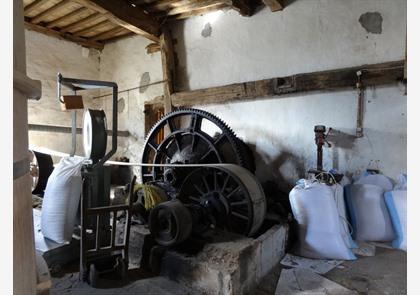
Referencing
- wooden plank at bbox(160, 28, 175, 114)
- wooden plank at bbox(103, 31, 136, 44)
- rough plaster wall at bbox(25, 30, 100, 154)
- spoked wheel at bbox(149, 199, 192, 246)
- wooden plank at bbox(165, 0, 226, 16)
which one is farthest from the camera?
wooden plank at bbox(103, 31, 136, 44)

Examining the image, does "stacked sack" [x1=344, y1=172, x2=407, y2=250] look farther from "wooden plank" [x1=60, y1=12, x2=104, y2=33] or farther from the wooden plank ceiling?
"wooden plank" [x1=60, y1=12, x2=104, y2=33]

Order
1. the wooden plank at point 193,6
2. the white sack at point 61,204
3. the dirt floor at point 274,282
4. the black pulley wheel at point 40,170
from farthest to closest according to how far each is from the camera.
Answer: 1. the wooden plank at point 193,6
2. the black pulley wheel at point 40,170
3. the white sack at point 61,204
4. the dirt floor at point 274,282

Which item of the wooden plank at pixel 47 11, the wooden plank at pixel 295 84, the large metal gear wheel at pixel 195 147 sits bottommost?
the large metal gear wheel at pixel 195 147

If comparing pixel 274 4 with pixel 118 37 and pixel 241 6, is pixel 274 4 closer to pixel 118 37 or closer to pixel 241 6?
pixel 241 6

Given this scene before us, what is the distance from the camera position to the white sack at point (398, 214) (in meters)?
2.46

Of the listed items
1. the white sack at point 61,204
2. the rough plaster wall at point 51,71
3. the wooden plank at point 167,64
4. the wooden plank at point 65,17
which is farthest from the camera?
the rough plaster wall at point 51,71

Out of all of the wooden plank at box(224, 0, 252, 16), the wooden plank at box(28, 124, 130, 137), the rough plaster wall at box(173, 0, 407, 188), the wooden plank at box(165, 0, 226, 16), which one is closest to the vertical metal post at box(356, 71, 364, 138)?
the rough plaster wall at box(173, 0, 407, 188)

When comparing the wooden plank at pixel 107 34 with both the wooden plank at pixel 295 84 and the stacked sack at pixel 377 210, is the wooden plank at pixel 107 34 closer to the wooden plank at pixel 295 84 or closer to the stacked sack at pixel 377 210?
the wooden plank at pixel 295 84

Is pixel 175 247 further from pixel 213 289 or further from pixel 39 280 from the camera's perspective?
pixel 39 280

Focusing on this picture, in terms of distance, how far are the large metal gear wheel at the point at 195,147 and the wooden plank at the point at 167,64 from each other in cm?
57

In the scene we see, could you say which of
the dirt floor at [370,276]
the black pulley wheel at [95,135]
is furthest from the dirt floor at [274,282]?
the black pulley wheel at [95,135]

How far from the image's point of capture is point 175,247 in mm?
2189

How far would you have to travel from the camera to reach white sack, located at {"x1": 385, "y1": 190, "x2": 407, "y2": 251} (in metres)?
2.46

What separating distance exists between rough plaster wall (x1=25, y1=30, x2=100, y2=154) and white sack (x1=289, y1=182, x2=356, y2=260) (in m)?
4.08
